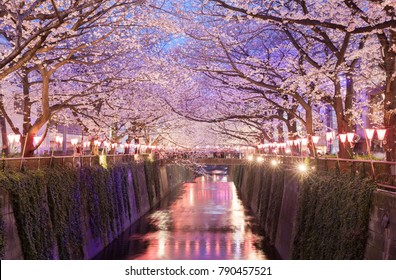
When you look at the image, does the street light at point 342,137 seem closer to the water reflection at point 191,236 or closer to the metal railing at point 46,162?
the water reflection at point 191,236

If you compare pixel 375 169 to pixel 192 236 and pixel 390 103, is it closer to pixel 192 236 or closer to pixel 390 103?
pixel 390 103

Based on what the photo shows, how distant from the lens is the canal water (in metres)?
23.5

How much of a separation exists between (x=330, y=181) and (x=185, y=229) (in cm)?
1800

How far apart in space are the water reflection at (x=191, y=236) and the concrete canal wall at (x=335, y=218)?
3027 mm

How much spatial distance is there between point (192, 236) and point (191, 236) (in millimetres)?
60

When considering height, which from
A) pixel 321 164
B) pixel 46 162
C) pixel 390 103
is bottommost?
pixel 321 164

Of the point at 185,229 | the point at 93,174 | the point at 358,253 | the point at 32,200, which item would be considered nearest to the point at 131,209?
the point at 185,229

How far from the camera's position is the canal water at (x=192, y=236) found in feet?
77.3

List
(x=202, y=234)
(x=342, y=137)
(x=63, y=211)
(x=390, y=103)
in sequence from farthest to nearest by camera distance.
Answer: (x=202, y=234)
(x=342, y=137)
(x=63, y=211)
(x=390, y=103)

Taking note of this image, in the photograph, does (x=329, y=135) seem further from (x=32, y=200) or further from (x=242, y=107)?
(x=32, y=200)

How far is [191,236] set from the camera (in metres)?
28.9

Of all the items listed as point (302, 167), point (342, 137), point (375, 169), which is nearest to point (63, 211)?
point (302, 167)

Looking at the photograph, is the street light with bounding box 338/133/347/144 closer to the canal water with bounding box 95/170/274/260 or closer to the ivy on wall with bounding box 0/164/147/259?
the canal water with bounding box 95/170/274/260
